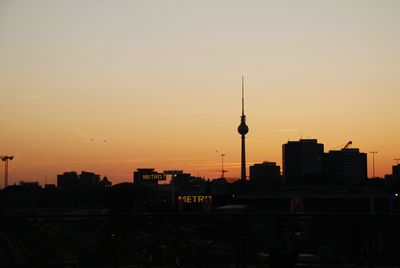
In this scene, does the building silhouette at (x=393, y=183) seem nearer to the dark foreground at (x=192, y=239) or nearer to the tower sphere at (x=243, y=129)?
the tower sphere at (x=243, y=129)

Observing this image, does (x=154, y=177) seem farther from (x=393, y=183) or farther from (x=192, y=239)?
(x=192, y=239)

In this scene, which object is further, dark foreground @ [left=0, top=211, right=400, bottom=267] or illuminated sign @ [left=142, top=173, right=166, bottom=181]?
illuminated sign @ [left=142, top=173, right=166, bottom=181]

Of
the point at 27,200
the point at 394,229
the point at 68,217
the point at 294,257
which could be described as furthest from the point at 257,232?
the point at 27,200

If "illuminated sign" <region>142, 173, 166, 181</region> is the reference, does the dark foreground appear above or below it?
below

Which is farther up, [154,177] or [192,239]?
[154,177]

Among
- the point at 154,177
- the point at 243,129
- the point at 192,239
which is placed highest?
the point at 243,129

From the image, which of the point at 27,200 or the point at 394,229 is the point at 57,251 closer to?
the point at 394,229

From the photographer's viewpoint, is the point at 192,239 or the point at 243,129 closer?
the point at 192,239

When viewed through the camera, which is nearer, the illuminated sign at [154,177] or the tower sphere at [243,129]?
the illuminated sign at [154,177]

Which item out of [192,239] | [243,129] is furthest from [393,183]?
[192,239]

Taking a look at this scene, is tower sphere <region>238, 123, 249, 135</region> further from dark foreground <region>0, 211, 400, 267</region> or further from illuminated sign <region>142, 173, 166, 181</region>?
dark foreground <region>0, 211, 400, 267</region>

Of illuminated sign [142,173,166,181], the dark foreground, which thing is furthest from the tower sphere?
the dark foreground

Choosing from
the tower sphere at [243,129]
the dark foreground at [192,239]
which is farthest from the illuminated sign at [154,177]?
the dark foreground at [192,239]

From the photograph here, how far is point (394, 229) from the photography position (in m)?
11.9
